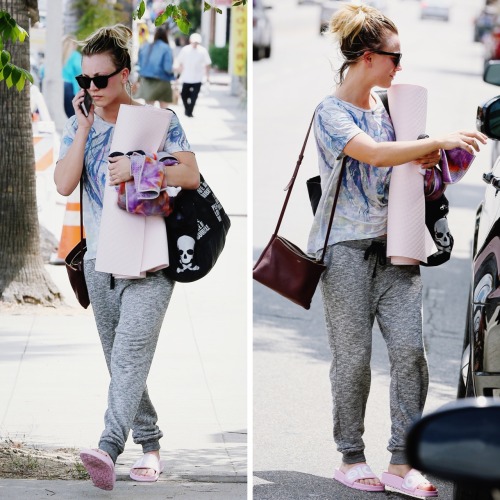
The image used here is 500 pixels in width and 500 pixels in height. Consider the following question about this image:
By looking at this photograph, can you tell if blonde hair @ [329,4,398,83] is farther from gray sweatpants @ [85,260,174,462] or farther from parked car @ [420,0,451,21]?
parked car @ [420,0,451,21]

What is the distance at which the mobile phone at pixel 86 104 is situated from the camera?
199 inches

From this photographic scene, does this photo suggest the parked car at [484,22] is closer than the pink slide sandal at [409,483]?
No

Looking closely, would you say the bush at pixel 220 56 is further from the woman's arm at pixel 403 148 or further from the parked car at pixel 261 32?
the woman's arm at pixel 403 148

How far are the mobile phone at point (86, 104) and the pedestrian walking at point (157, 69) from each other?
1717 cm

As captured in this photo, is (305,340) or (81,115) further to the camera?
(305,340)

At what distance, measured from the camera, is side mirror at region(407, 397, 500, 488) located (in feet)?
7.07

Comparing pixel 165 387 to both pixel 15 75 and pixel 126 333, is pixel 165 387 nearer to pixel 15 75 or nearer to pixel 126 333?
pixel 15 75

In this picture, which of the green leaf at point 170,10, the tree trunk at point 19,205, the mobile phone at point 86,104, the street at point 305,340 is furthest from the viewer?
the tree trunk at point 19,205

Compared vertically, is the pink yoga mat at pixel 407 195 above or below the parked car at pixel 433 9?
above

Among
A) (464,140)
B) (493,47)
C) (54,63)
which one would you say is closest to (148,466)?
(464,140)

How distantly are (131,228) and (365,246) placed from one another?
0.95 metres

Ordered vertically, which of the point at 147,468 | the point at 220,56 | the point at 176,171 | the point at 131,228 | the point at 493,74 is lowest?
the point at 220,56

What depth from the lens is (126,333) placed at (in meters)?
4.96

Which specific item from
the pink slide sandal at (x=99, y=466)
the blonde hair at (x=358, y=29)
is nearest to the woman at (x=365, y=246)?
the blonde hair at (x=358, y=29)
